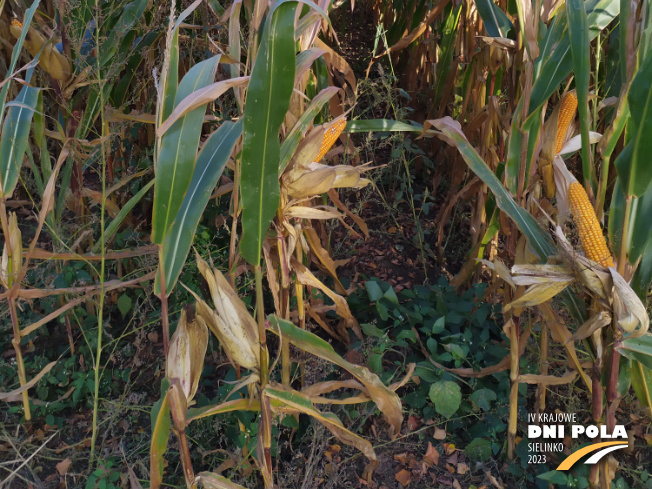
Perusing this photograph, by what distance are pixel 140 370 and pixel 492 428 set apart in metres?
1.44

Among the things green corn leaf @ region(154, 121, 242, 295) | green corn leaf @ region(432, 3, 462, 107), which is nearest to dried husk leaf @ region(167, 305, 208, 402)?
green corn leaf @ region(154, 121, 242, 295)

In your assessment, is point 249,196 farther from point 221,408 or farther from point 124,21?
point 124,21

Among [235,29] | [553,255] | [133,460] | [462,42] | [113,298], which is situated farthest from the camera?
[462,42]

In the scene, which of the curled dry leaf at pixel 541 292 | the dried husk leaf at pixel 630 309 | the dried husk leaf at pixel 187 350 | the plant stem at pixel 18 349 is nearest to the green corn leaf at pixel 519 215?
the curled dry leaf at pixel 541 292

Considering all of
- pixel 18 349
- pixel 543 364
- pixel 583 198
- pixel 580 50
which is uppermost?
pixel 580 50

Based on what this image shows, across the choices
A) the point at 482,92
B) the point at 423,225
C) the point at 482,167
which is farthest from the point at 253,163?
the point at 423,225

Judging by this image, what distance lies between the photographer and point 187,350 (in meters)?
1.33

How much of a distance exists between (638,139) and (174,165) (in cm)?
108

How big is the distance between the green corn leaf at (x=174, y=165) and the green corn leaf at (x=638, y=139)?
0.98 metres

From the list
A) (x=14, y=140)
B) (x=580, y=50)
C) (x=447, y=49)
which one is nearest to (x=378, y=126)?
(x=580, y=50)

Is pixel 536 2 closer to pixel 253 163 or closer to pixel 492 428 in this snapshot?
pixel 253 163

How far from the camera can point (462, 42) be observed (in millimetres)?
3062

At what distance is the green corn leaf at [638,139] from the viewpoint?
47.7 inches

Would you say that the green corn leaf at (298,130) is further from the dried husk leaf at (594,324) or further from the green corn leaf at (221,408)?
the dried husk leaf at (594,324)
